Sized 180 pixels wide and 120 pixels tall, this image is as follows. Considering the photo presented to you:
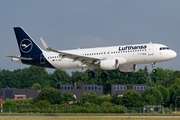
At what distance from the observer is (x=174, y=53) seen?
177 ft

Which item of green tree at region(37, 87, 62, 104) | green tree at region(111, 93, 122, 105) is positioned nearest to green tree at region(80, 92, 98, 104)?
green tree at region(111, 93, 122, 105)

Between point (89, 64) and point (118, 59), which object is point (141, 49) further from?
point (89, 64)

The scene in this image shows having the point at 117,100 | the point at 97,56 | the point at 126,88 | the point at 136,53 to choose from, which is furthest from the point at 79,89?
the point at 136,53

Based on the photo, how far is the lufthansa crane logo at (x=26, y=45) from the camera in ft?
206

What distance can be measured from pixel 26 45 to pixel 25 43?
0.58m

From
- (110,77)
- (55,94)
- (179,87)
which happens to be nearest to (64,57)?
(55,94)

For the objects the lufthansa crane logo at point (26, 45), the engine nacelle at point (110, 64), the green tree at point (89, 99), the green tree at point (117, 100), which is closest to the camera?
the engine nacelle at point (110, 64)

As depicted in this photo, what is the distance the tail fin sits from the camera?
205ft

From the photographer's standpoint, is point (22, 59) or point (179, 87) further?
point (179, 87)

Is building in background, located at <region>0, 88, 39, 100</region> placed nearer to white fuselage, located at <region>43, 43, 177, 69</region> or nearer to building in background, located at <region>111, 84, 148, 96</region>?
building in background, located at <region>111, 84, 148, 96</region>

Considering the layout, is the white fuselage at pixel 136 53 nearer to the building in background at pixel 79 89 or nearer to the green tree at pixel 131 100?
the green tree at pixel 131 100

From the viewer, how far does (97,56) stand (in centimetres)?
5703

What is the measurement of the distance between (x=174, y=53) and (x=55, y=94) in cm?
6940

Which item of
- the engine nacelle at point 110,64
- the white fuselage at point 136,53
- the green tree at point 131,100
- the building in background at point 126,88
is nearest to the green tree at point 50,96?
the green tree at point 131,100
